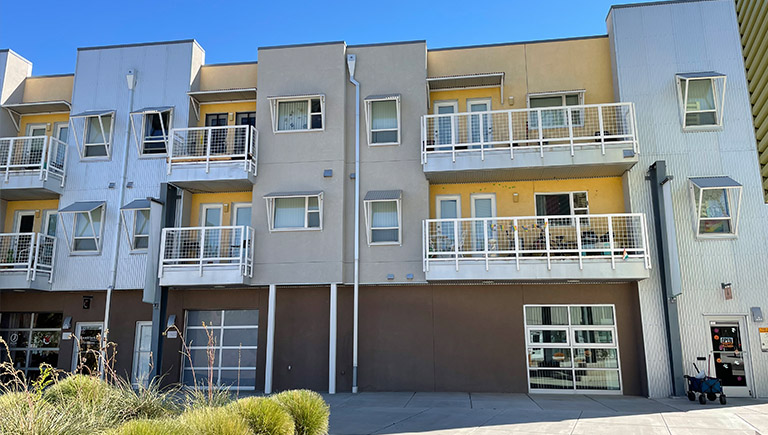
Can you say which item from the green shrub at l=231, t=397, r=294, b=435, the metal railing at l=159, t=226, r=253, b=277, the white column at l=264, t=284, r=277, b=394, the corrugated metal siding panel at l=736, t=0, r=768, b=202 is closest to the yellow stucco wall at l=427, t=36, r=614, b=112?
the metal railing at l=159, t=226, r=253, b=277

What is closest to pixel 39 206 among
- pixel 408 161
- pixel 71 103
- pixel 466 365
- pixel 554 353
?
pixel 71 103

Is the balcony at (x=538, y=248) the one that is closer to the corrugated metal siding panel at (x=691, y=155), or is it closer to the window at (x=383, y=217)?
the corrugated metal siding panel at (x=691, y=155)

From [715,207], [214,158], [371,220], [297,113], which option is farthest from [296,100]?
[715,207]

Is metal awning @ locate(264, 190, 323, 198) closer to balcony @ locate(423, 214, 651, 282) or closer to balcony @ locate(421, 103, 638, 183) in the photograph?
balcony @ locate(421, 103, 638, 183)

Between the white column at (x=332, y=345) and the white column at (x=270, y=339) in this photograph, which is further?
the white column at (x=270, y=339)

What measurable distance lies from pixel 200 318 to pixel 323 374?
422cm

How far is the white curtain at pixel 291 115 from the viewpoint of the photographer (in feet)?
52.8

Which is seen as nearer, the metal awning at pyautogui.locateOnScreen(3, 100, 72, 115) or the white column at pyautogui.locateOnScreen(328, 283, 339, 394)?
the white column at pyautogui.locateOnScreen(328, 283, 339, 394)

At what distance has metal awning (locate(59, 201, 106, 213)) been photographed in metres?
15.8

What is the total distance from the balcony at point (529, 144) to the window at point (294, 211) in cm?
334

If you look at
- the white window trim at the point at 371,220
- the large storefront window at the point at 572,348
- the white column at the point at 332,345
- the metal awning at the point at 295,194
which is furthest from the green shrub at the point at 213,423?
the large storefront window at the point at 572,348

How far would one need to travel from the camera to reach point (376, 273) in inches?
586

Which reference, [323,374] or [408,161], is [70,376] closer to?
[323,374]

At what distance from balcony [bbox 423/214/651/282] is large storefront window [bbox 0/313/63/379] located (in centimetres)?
1195
